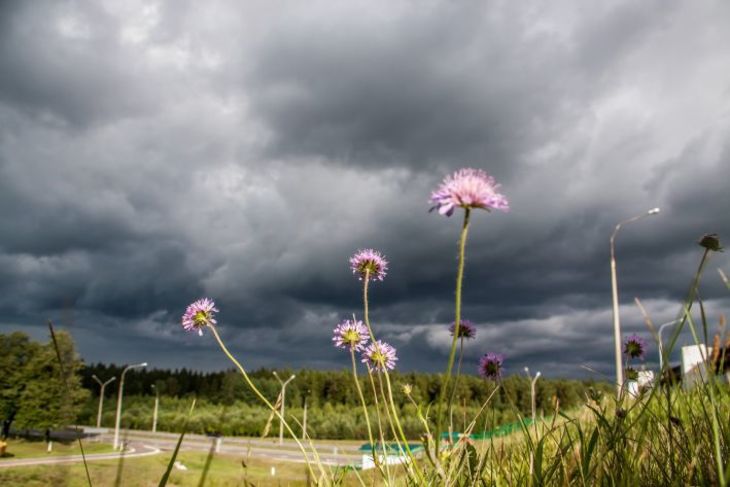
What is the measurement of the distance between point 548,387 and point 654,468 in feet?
433

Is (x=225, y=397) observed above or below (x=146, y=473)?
above

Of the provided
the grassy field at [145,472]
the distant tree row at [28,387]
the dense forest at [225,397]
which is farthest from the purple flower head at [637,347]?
the distant tree row at [28,387]

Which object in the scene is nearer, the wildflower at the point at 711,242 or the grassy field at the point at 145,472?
the wildflower at the point at 711,242

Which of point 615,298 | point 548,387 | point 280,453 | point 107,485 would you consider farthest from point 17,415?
point 548,387

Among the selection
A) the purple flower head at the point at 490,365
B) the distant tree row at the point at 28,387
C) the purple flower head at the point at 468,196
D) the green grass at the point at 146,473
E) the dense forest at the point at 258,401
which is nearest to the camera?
the purple flower head at the point at 468,196

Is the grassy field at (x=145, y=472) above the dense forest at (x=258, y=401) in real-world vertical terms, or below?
below

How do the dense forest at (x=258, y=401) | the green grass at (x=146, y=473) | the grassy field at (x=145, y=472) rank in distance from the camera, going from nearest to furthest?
1. the grassy field at (x=145, y=472)
2. the green grass at (x=146, y=473)
3. the dense forest at (x=258, y=401)

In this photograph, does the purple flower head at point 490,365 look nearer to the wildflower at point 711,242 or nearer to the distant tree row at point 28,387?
the wildflower at point 711,242

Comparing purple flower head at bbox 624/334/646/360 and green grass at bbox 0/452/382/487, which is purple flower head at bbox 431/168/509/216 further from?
→ green grass at bbox 0/452/382/487

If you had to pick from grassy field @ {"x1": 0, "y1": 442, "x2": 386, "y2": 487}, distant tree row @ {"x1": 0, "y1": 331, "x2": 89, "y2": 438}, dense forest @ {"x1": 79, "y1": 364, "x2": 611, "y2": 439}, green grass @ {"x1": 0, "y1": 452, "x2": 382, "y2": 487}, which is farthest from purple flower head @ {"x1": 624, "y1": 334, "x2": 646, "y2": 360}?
dense forest @ {"x1": 79, "y1": 364, "x2": 611, "y2": 439}

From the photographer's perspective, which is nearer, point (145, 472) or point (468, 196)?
point (468, 196)

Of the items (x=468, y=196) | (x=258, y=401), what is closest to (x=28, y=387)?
(x=258, y=401)

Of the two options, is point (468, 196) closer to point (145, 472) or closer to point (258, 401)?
point (145, 472)

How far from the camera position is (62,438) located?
70.0m
